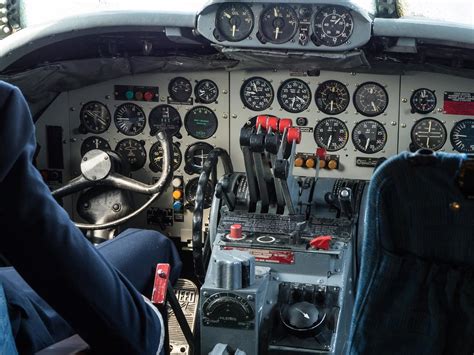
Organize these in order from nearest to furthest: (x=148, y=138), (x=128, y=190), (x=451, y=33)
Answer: (x=451, y=33) → (x=128, y=190) → (x=148, y=138)

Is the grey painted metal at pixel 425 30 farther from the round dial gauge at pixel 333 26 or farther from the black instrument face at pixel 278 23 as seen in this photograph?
the black instrument face at pixel 278 23

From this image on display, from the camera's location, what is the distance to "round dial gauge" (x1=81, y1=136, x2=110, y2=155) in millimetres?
4680

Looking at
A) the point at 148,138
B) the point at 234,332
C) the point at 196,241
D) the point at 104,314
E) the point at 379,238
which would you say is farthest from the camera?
the point at 148,138

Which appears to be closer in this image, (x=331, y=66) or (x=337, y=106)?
(x=331, y=66)

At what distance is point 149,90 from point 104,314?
3067mm

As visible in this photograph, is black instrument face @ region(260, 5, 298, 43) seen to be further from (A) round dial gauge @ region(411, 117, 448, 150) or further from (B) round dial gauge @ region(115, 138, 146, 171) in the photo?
(B) round dial gauge @ region(115, 138, 146, 171)

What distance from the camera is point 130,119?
4.64 metres

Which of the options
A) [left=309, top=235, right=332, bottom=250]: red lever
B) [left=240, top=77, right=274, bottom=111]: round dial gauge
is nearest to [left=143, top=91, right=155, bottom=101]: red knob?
[left=240, top=77, right=274, bottom=111]: round dial gauge

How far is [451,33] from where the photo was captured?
11.5ft

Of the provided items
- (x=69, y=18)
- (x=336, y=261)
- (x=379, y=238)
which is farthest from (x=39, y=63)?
(x=379, y=238)

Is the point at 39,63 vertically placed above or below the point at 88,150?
above

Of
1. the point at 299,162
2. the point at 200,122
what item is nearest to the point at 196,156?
the point at 200,122

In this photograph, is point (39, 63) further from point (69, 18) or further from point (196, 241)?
point (196, 241)

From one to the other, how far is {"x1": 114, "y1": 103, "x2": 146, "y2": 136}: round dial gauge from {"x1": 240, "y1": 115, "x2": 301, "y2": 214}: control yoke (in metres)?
1.22
